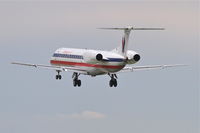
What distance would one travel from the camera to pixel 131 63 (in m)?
193

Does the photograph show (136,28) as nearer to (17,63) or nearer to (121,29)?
(121,29)

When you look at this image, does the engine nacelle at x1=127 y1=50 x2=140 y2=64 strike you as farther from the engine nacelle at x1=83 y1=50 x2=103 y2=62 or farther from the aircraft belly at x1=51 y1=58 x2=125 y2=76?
the engine nacelle at x1=83 y1=50 x2=103 y2=62

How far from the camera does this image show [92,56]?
19625 centimetres

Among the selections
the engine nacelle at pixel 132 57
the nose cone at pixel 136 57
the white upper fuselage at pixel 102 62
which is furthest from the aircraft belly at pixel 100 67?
the nose cone at pixel 136 57

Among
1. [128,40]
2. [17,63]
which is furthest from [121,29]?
[17,63]

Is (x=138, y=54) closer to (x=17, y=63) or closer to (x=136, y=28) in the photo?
(x=136, y=28)

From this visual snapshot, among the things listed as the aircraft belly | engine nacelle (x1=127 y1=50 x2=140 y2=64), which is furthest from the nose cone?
the aircraft belly

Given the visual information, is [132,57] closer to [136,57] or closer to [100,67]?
[136,57]

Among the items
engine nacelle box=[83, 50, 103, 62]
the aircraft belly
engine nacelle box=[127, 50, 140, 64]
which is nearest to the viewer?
engine nacelle box=[127, 50, 140, 64]

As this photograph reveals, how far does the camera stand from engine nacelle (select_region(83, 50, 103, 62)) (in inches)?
7653

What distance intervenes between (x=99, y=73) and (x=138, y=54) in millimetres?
6699

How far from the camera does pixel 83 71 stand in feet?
654

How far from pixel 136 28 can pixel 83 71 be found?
1010 cm

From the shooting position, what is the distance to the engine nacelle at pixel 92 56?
7653 inches
